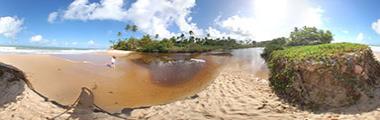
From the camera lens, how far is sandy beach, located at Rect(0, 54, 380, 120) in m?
7.50

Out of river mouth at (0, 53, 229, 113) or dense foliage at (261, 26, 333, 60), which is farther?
dense foliage at (261, 26, 333, 60)

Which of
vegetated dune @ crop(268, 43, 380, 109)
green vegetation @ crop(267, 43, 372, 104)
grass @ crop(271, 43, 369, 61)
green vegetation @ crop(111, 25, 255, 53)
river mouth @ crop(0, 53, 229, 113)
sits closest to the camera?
vegetated dune @ crop(268, 43, 380, 109)

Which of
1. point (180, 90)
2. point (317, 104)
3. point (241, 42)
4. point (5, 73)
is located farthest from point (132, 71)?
point (241, 42)

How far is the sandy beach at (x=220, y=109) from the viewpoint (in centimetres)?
750

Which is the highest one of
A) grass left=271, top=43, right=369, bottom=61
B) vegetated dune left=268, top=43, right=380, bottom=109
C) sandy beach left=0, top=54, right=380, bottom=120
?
grass left=271, top=43, right=369, bottom=61

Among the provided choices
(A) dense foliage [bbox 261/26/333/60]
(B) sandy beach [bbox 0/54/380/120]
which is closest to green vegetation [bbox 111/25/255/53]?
(A) dense foliage [bbox 261/26/333/60]

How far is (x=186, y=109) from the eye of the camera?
855 cm

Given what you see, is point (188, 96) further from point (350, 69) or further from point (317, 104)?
point (350, 69)

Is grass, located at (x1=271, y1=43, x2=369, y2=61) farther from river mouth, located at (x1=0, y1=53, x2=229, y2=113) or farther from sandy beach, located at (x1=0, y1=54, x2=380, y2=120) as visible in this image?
river mouth, located at (x1=0, y1=53, x2=229, y2=113)

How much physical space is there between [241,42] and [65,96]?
4689 centimetres

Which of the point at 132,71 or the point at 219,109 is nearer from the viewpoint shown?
the point at 219,109

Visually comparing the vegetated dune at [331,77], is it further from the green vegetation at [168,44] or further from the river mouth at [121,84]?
the green vegetation at [168,44]

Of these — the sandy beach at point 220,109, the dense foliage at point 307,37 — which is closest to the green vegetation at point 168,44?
the dense foliage at point 307,37

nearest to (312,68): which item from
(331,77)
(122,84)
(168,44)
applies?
(331,77)
